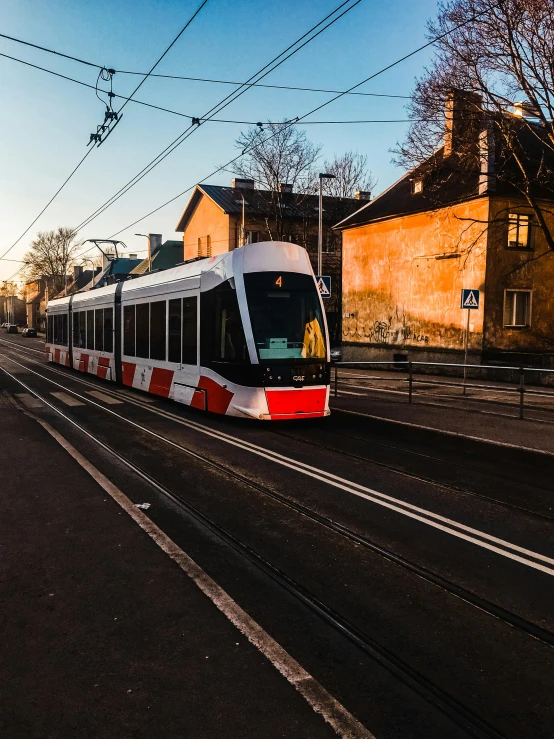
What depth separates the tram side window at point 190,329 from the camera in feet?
42.2

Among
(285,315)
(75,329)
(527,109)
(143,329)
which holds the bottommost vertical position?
(75,329)

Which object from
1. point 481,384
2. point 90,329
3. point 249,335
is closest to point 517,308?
point 481,384

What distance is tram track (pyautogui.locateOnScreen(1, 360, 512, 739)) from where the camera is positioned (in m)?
3.05

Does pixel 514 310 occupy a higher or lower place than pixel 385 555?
higher

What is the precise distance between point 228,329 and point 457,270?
17658mm

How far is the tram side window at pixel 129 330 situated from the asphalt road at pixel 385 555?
6744mm

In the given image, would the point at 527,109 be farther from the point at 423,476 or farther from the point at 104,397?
the point at 423,476

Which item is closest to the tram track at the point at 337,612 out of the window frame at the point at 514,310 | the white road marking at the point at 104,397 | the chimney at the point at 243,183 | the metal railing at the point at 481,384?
the metal railing at the point at 481,384

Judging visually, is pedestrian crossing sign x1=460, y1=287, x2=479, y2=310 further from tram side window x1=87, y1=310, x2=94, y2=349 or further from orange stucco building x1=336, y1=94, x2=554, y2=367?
tram side window x1=87, y1=310, x2=94, y2=349

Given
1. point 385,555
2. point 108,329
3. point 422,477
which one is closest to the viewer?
point 385,555

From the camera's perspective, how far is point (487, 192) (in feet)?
82.4

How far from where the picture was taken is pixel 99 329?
2111 cm

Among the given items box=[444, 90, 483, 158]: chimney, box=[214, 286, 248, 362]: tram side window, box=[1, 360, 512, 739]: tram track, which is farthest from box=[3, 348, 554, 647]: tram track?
box=[444, 90, 483, 158]: chimney

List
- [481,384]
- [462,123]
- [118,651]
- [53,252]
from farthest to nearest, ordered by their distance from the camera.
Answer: [53,252], [462,123], [481,384], [118,651]
